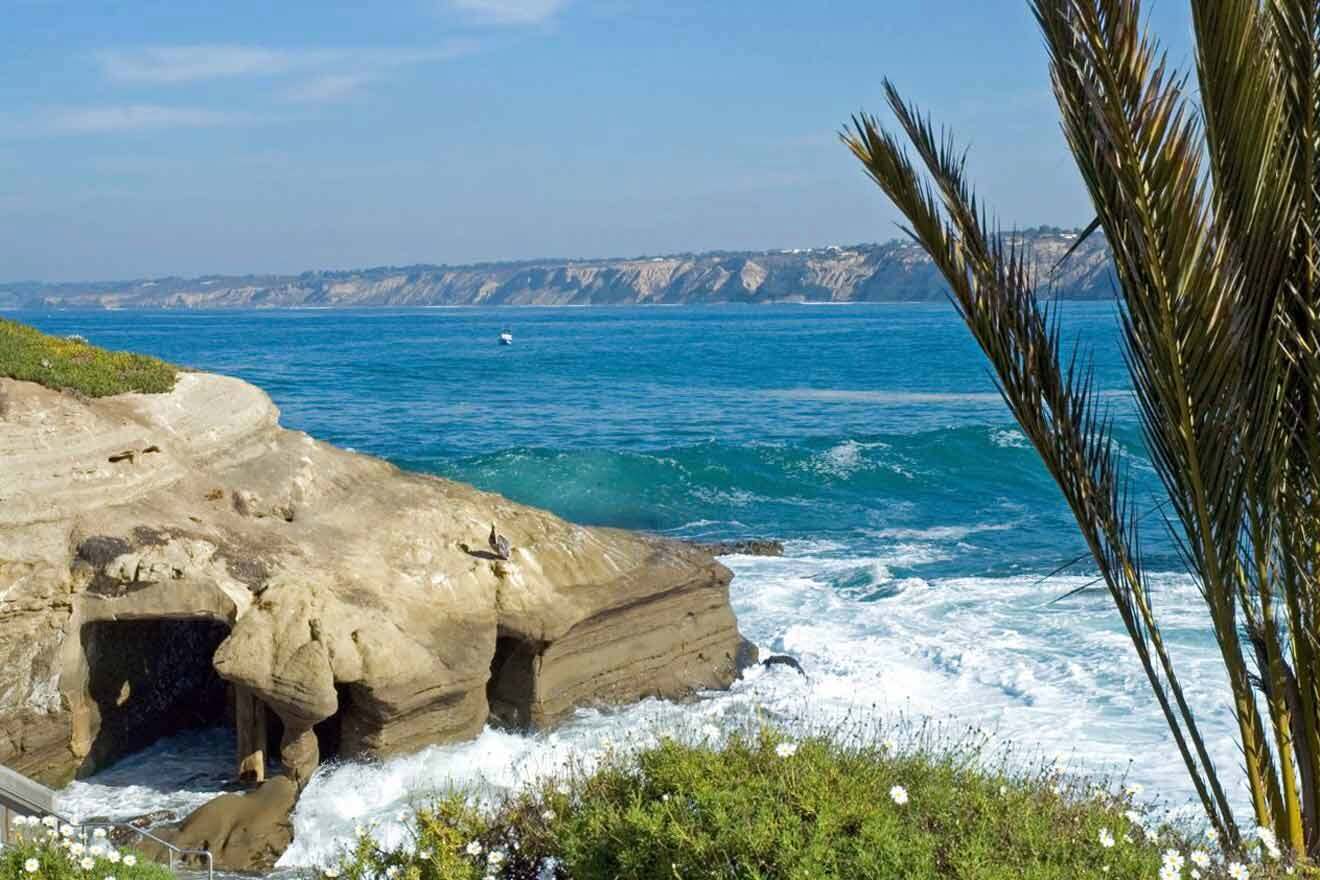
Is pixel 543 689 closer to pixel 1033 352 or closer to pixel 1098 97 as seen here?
pixel 1033 352

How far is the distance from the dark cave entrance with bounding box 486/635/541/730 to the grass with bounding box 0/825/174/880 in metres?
6.83

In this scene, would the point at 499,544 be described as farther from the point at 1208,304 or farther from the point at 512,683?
the point at 1208,304

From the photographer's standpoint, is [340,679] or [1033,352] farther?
[340,679]

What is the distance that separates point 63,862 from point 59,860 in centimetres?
2

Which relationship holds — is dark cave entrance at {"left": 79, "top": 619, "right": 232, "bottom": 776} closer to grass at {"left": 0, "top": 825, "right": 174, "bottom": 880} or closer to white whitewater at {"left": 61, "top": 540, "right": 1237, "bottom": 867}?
white whitewater at {"left": 61, "top": 540, "right": 1237, "bottom": 867}

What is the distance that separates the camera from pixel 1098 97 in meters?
5.51

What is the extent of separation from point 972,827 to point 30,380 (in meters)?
12.3

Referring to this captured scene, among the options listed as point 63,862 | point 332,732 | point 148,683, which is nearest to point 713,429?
point 148,683

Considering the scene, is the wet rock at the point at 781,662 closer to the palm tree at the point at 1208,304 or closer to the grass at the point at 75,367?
the grass at the point at 75,367

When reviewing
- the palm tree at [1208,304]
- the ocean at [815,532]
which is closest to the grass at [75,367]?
the ocean at [815,532]

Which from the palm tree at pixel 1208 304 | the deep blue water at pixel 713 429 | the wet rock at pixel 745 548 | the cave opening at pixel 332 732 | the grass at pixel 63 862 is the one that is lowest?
the deep blue water at pixel 713 429

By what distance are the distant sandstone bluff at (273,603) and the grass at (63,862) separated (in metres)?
3.73

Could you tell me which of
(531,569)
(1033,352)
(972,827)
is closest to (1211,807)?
(972,827)

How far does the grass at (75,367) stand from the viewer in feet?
50.2
